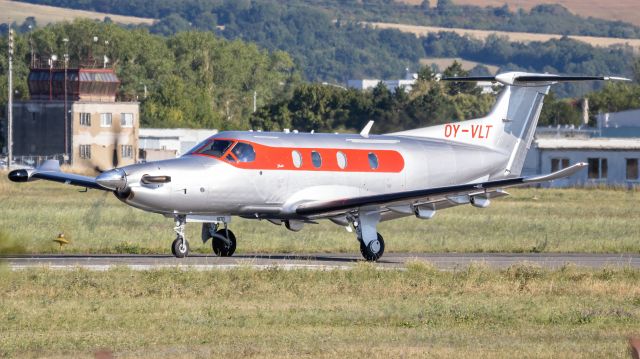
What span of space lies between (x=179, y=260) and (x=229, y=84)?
163 meters

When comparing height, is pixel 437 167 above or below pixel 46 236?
above

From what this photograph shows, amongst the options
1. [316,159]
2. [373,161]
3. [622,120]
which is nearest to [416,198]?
[373,161]

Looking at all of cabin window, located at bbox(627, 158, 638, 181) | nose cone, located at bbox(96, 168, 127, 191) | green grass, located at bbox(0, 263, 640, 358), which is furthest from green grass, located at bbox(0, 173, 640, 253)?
cabin window, located at bbox(627, 158, 638, 181)

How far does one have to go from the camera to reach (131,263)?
29672 mm

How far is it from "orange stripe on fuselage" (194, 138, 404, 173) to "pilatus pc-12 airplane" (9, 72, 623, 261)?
0.02 m

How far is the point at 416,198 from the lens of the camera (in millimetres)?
30141

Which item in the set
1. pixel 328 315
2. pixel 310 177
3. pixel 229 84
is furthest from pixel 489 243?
pixel 229 84

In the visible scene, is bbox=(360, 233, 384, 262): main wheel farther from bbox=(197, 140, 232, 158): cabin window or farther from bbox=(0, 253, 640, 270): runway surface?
bbox=(197, 140, 232, 158): cabin window

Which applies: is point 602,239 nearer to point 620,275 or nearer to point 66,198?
point 620,275

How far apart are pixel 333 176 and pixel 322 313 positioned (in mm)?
10266

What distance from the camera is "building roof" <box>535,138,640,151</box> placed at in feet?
275

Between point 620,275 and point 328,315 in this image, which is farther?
point 620,275

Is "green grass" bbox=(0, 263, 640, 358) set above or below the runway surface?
above

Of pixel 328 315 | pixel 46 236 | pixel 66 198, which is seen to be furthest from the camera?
pixel 66 198
